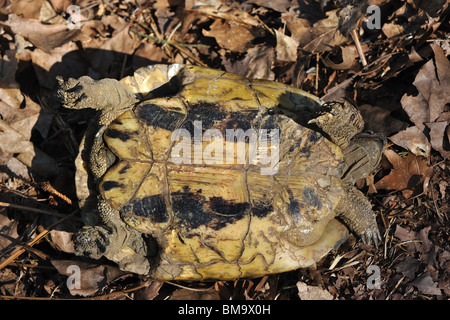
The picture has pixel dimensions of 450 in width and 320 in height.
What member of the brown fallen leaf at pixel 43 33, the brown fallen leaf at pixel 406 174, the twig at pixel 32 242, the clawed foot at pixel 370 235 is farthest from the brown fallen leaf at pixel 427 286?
the brown fallen leaf at pixel 43 33

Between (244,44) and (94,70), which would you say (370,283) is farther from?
(94,70)

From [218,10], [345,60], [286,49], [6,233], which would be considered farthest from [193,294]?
[218,10]

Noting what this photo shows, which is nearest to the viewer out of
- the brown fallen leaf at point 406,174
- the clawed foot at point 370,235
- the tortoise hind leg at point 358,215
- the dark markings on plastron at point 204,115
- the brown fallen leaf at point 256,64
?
the dark markings on plastron at point 204,115

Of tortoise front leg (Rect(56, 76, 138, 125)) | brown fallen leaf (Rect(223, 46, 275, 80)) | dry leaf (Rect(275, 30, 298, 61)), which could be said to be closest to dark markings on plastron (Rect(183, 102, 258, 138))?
tortoise front leg (Rect(56, 76, 138, 125))

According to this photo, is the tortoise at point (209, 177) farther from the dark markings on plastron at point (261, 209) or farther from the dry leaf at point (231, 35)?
the dry leaf at point (231, 35)

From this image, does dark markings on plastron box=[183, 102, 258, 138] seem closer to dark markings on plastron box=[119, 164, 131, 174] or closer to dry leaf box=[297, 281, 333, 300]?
dark markings on plastron box=[119, 164, 131, 174]

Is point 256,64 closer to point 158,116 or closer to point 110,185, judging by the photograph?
point 158,116

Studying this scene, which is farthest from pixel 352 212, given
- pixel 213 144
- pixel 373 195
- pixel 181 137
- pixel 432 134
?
pixel 181 137
